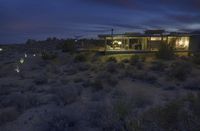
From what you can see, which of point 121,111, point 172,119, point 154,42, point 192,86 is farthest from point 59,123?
point 154,42

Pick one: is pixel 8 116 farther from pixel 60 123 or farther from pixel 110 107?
pixel 110 107

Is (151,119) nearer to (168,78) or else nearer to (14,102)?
(14,102)

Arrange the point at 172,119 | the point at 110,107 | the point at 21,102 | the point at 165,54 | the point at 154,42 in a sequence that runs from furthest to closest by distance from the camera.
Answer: the point at 154,42 → the point at 165,54 → the point at 21,102 → the point at 110,107 → the point at 172,119

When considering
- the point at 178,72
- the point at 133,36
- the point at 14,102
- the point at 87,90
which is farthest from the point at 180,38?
the point at 14,102

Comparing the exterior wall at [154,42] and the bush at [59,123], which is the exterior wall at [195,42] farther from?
the bush at [59,123]

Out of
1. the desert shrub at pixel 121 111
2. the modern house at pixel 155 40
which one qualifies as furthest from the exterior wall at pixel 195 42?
the desert shrub at pixel 121 111

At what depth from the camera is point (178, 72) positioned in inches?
787

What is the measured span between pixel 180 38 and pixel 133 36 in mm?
7729

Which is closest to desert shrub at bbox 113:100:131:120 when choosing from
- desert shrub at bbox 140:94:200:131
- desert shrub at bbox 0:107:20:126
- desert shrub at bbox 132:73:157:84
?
desert shrub at bbox 140:94:200:131

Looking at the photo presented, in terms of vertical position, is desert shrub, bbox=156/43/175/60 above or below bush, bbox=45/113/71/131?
below

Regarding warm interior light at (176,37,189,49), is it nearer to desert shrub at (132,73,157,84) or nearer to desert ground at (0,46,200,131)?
desert ground at (0,46,200,131)

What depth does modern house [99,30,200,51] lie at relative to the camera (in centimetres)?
4131

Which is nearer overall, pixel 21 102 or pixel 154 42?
pixel 21 102

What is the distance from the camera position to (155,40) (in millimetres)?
43625
